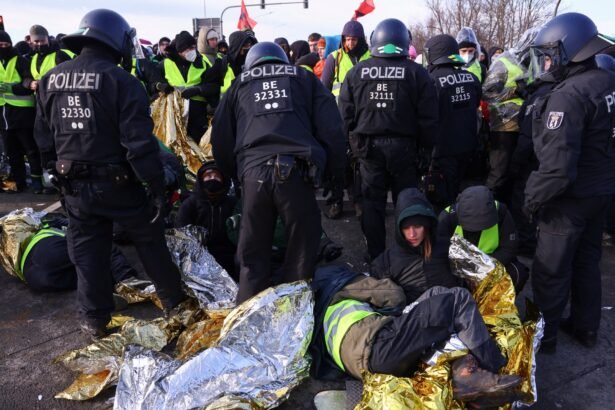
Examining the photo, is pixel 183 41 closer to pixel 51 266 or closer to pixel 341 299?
pixel 51 266

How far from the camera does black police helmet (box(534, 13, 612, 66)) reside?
254cm

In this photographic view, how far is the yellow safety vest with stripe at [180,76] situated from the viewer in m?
5.67

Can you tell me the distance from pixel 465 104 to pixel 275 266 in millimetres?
2262

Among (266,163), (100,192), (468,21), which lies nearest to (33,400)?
(100,192)

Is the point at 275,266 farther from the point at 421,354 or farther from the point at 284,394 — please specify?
the point at 421,354

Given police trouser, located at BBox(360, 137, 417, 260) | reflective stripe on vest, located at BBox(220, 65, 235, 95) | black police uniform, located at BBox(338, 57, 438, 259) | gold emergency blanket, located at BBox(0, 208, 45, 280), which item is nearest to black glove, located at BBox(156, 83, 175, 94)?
reflective stripe on vest, located at BBox(220, 65, 235, 95)

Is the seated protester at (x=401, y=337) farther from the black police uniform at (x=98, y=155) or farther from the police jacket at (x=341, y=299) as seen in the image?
the black police uniform at (x=98, y=155)

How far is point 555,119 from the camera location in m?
2.49

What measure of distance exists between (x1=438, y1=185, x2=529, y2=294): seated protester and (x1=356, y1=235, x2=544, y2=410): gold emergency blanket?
0.44 ft

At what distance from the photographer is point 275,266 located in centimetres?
360

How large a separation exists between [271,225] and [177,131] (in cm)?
295

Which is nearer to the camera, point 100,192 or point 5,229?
point 100,192

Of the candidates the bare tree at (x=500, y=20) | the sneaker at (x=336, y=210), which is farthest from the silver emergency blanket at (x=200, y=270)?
the bare tree at (x=500, y=20)

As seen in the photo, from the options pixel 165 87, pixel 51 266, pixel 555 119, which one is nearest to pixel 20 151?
pixel 165 87
